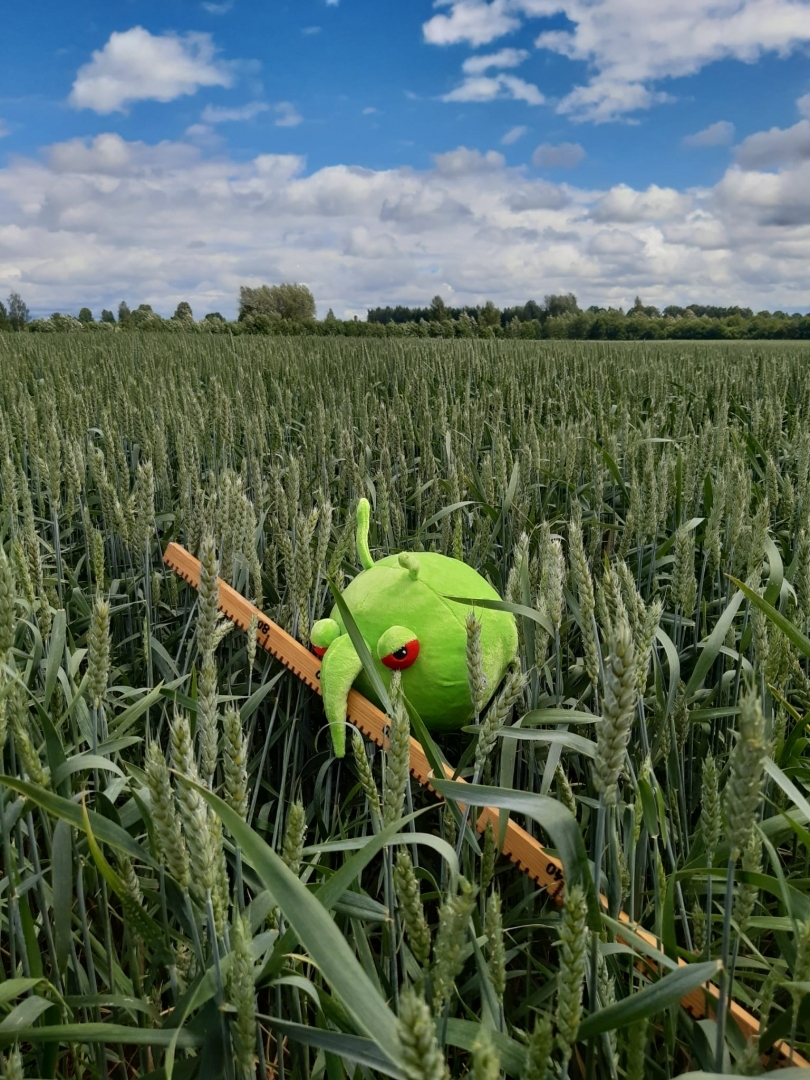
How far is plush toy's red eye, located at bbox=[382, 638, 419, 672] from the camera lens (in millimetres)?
1259

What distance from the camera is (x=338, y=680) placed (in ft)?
4.08

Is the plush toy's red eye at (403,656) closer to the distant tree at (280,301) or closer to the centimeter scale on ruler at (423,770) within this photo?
the centimeter scale on ruler at (423,770)

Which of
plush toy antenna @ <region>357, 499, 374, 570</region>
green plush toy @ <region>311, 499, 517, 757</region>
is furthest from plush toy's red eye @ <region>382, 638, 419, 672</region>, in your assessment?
plush toy antenna @ <region>357, 499, 374, 570</region>

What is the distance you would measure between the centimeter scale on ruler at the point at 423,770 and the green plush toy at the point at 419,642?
5cm

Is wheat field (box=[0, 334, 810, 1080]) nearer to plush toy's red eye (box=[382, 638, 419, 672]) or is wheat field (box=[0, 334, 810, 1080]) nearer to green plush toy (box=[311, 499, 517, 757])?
green plush toy (box=[311, 499, 517, 757])

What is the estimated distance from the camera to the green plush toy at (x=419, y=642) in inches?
49.4

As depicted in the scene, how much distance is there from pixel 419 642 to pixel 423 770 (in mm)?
238

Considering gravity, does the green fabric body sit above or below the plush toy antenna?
below

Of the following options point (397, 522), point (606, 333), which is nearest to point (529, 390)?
point (397, 522)

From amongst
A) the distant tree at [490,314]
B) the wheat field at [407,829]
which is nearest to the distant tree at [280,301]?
the distant tree at [490,314]

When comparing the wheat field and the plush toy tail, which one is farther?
the plush toy tail

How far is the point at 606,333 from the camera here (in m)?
34.6

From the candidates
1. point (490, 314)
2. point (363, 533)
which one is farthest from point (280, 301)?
point (363, 533)

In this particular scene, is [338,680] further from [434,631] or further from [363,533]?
[363,533]
